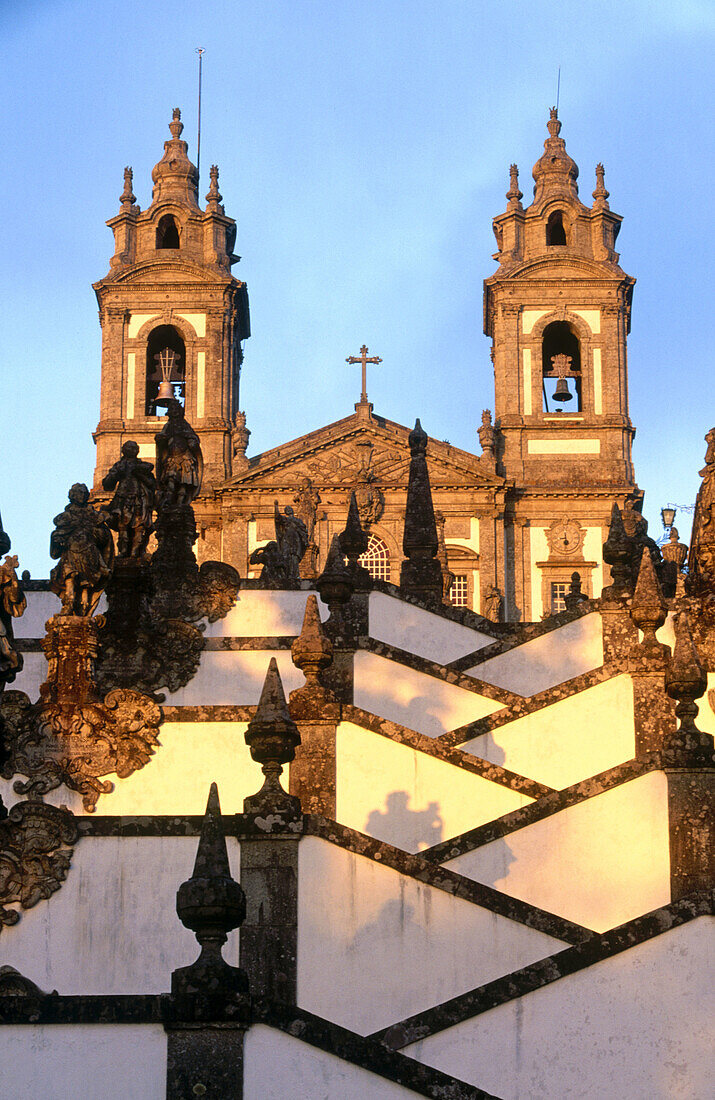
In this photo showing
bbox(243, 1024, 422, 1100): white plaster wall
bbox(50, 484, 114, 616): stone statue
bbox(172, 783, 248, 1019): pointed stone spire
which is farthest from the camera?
bbox(50, 484, 114, 616): stone statue

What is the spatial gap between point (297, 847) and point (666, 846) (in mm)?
2910

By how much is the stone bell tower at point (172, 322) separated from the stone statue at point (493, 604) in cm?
896

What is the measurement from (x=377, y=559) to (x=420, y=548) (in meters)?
26.3

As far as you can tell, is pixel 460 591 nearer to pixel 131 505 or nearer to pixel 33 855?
pixel 131 505

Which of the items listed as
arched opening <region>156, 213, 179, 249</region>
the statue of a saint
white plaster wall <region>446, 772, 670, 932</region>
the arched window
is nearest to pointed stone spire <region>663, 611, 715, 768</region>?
white plaster wall <region>446, 772, 670, 932</region>

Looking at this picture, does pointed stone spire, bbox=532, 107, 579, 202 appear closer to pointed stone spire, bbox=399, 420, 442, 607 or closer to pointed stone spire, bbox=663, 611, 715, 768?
pointed stone spire, bbox=399, 420, 442, 607

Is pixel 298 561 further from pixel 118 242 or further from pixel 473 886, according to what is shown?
pixel 118 242

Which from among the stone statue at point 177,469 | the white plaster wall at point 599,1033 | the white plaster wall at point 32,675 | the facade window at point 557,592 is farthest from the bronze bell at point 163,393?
the white plaster wall at point 599,1033

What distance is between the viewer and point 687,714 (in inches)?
550

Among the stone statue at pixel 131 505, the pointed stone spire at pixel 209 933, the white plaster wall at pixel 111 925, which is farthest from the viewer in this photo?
the stone statue at pixel 131 505

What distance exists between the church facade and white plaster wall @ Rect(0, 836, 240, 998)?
3692cm

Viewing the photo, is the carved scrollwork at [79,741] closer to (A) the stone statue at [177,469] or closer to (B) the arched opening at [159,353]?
(A) the stone statue at [177,469]

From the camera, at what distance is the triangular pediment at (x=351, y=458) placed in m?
53.6

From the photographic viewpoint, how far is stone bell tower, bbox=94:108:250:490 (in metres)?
54.7
